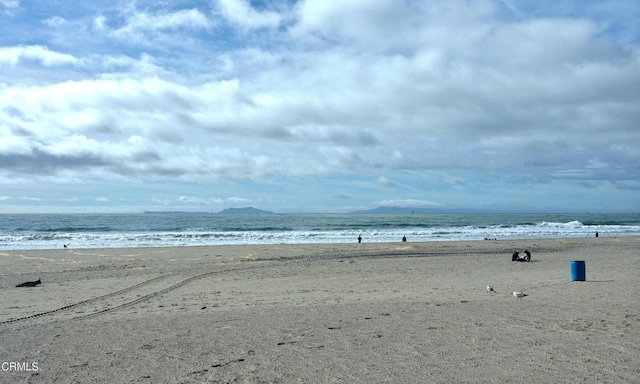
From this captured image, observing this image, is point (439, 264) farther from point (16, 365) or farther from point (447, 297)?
point (16, 365)

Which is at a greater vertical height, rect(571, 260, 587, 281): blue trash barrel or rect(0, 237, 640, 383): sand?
rect(571, 260, 587, 281): blue trash barrel

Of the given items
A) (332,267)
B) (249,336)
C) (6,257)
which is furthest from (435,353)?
(6,257)

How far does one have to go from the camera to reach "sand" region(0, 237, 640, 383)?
18.9 feet

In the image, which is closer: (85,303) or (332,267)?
(85,303)

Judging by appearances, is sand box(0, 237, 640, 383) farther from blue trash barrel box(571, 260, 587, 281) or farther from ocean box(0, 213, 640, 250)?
ocean box(0, 213, 640, 250)

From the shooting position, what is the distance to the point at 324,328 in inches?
311

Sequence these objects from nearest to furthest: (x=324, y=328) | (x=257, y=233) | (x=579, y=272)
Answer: (x=324, y=328) → (x=579, y=272) → (x=257, y=233)

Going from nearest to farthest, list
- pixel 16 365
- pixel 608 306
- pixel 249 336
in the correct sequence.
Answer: pixel 16 365, pixel 249 336, pixel 608 306

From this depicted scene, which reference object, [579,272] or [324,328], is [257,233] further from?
[324,328]

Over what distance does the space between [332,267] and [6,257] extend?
18.2 m

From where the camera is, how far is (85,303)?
37.0 ft

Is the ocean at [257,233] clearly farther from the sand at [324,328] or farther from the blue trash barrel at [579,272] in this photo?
the blue trash barrel at [579,272]

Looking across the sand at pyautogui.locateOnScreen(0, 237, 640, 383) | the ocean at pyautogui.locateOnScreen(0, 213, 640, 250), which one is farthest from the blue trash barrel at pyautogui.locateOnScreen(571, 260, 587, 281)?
the ocean at pyautogui.locateOnScreen(0, 213, 640, 250)

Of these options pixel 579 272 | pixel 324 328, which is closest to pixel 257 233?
pixel 579 272
